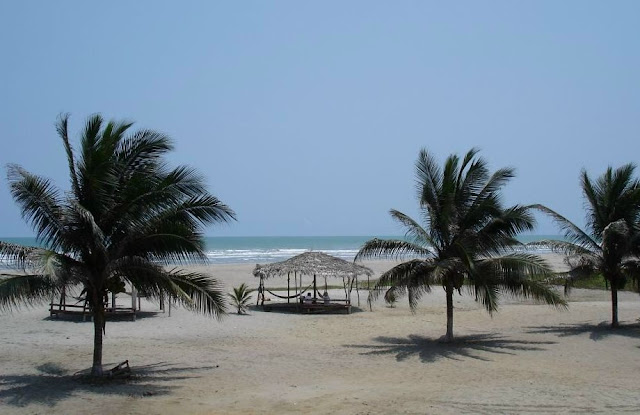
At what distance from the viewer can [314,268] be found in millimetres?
22500

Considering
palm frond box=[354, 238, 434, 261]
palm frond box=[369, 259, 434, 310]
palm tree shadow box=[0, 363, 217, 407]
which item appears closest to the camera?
palm tree shadow box=[0, 363, 217, 407]

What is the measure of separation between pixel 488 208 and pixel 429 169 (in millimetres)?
1678

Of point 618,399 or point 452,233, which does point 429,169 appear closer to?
point 452,233

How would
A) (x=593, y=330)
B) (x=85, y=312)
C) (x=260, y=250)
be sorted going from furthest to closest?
(x=260, y=250), (x=85, y=312), (x=593, y=330)

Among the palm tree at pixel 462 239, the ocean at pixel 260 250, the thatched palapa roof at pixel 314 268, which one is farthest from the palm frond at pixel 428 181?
the ocean at pixel 260 250

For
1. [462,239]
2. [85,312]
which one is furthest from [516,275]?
[85,312]

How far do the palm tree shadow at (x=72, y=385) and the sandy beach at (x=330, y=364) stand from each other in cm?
3

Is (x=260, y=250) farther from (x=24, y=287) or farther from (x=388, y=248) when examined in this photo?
(x=24, y=287)

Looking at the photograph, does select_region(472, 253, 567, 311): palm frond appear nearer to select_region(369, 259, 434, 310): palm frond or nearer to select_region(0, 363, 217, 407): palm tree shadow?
select_region(369, 259, 434, 310): palm frond

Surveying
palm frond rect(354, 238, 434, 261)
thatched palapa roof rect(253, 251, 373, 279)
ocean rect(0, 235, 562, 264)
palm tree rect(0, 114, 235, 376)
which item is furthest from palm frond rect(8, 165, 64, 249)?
ocean rect(0, 235, 562, 264)

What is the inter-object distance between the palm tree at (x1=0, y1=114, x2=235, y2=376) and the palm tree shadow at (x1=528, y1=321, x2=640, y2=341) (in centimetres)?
1010

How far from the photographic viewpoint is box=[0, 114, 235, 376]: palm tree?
1029cm

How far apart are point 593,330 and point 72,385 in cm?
1321

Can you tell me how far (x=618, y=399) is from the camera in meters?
9.25
